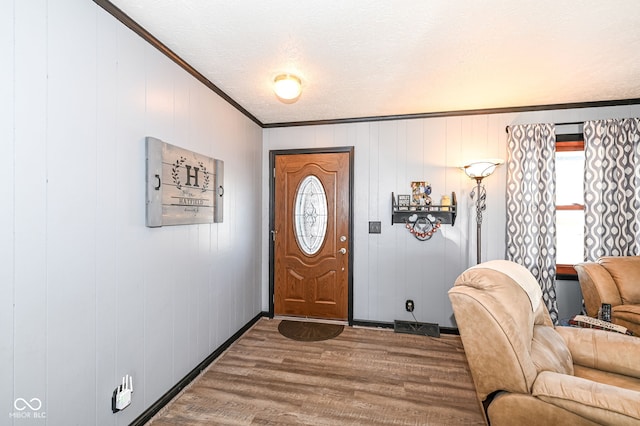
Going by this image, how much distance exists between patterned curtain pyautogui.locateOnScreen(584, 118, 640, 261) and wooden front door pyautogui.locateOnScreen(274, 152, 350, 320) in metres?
2.48

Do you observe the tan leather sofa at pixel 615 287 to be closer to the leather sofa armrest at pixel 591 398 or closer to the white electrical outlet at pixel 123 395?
the leather sofa armrest at pixel 591 398

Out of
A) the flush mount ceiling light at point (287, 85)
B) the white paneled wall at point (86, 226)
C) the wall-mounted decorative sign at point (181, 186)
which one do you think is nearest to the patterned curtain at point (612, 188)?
the flush mount ceiling light at point (287, 85)

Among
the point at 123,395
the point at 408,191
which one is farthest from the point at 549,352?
the point at 123,395

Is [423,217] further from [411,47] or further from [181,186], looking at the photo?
[181,186]

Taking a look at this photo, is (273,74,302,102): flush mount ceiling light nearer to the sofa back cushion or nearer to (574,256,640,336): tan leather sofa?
(574,256,640,336): tan leather sofa

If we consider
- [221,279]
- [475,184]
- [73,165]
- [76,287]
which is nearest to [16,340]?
[76,287]

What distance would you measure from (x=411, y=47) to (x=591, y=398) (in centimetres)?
213

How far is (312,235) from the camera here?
12.2 ft

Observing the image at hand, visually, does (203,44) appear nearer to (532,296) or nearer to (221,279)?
(221,279)

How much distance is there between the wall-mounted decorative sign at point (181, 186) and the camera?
6.32 feet

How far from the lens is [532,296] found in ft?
5.52

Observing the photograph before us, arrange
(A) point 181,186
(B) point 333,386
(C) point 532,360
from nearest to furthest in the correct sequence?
(C) point 532,360 → (A) point 181,186 → (B) point 333,386

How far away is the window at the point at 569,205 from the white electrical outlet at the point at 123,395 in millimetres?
3979

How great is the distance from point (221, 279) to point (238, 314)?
58 cm
